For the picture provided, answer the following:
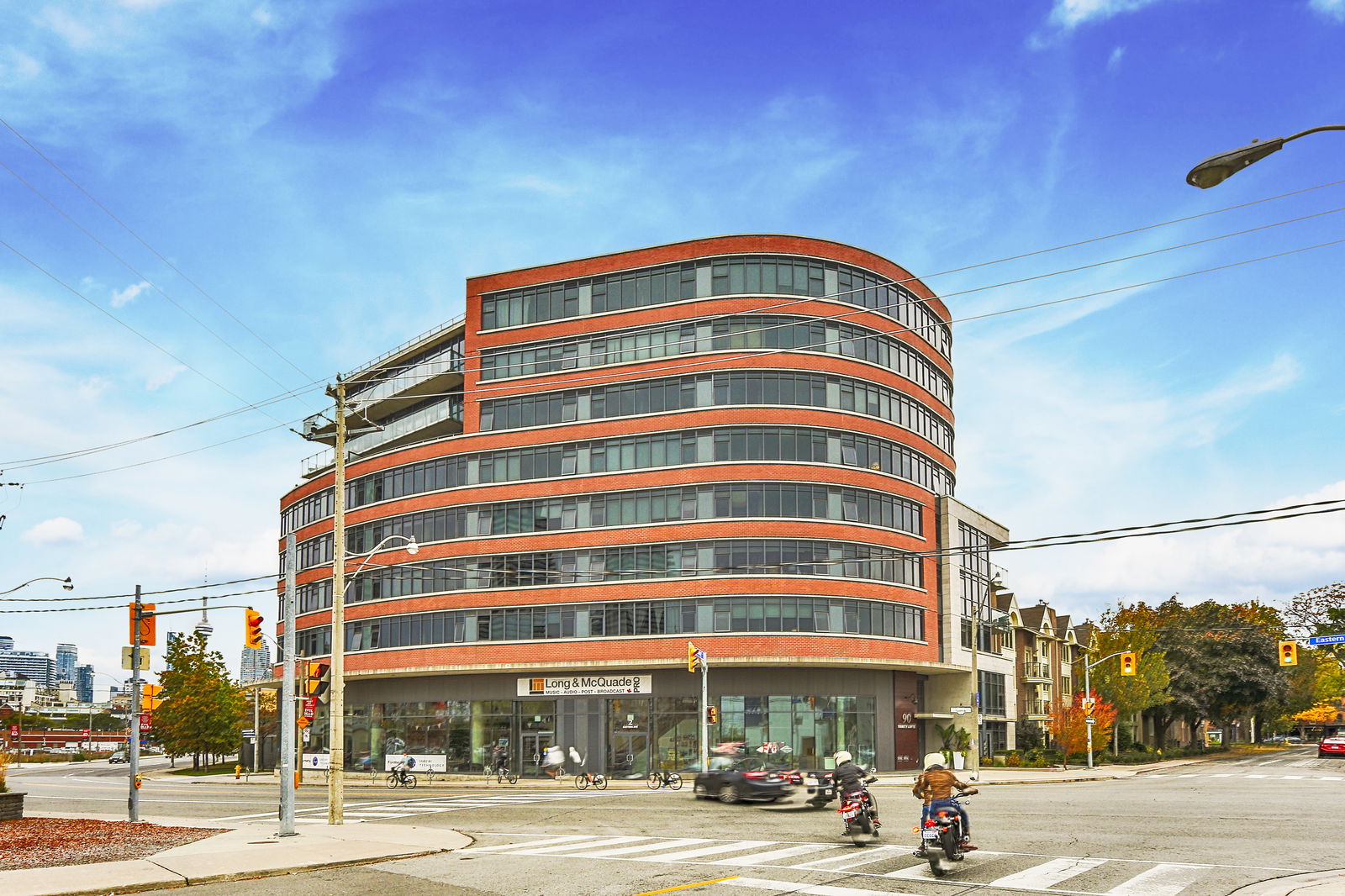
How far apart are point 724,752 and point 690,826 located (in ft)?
42.6

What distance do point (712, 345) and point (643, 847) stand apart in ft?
128

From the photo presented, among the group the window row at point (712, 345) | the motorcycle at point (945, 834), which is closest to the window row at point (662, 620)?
the window row at point (712, 345)

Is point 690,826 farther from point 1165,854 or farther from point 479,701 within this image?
point 479,701

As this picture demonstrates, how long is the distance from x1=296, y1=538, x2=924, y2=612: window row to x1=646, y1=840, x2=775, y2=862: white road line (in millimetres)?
30897

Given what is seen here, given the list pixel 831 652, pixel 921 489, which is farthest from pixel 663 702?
pixel 921 489

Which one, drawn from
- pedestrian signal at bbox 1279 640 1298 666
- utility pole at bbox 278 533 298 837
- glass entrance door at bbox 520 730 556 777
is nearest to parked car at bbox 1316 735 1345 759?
pedestrian signal at bbox 1279 640 1298 666

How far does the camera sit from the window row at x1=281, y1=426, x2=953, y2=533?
2237 inches

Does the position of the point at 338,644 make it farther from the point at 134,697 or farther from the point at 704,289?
the point at 704,289

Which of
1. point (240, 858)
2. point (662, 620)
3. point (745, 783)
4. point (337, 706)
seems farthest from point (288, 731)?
point (662, 620)

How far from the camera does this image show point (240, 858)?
19.8 metres

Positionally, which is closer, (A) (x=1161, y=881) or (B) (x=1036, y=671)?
(A) (x=1161, y=881)

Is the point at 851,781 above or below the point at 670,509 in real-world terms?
below

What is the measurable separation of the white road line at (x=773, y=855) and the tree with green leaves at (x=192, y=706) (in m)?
63.4

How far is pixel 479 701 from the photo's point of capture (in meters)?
60.8
